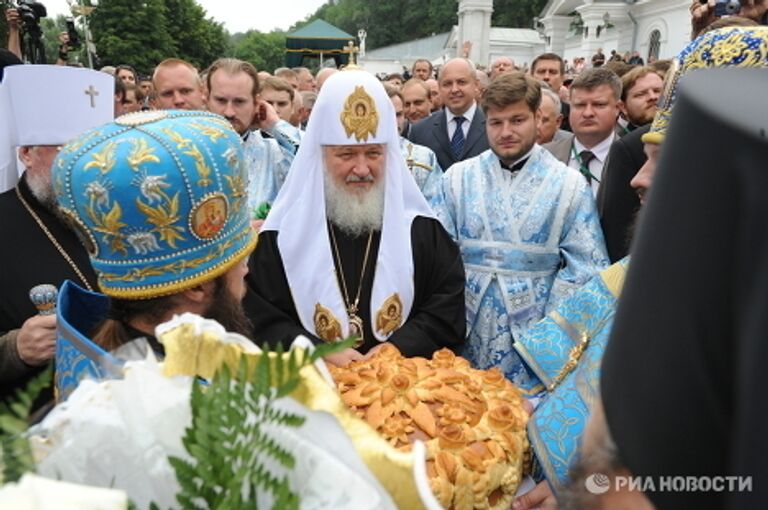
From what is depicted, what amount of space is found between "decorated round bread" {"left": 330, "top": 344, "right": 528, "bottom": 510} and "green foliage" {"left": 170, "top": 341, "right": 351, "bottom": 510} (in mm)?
865

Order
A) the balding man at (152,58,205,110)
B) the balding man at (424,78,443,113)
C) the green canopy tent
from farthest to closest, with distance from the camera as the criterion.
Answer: the green canopy tent
the balding man at (424,78,443,113)
the balding man at (152,58,205,110)

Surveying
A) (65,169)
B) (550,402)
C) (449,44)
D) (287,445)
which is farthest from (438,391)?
(449,44)

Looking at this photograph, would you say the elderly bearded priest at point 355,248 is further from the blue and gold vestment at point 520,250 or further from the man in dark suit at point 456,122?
the man in dark suit at point 456,122

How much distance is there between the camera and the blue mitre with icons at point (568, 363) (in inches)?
73.8

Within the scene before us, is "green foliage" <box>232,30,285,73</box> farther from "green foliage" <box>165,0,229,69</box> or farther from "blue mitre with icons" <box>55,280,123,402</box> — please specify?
"blue mitre with icons" <box>55,280,123,402</box>

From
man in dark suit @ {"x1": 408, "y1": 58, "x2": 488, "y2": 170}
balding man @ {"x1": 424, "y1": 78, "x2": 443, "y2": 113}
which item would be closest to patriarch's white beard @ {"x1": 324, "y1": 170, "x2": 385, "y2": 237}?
man in dark suit @ {"x1": 408, "y1": 58, "x2": 488, "y2": 170}

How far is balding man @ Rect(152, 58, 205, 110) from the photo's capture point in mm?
5496

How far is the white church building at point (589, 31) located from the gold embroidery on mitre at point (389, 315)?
98.9 feet

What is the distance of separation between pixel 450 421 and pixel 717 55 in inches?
60.0

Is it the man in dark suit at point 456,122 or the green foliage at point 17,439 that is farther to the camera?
the man in dark suit at point 456,122

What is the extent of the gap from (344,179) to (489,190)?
905 millimetres

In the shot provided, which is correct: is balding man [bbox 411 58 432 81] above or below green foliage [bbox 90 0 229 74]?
below

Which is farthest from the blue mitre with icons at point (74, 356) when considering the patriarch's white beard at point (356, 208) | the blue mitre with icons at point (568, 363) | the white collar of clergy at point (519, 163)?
the white collar of clergy at point (519, 163)

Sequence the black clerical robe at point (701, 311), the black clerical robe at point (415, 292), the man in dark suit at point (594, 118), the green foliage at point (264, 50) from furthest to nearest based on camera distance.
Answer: the green foliage at point (264, 50)
the man in dark suit at point (594, 118)
the black clerical robe at point (415, 292)
the black clerical robe at point (701, 311)
